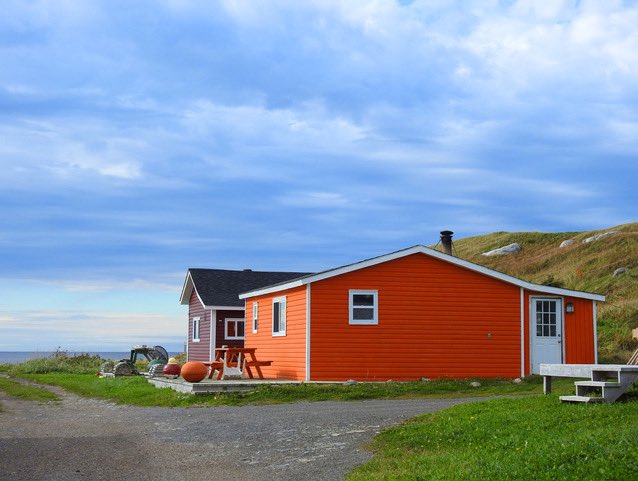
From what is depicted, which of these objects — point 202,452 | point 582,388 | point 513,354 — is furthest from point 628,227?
point 202,452

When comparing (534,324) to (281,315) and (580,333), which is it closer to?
(580,333)

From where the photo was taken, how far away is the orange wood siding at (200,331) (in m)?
36.3

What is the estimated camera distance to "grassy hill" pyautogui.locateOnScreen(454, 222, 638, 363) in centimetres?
3475

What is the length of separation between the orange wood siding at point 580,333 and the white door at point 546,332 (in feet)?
0.78

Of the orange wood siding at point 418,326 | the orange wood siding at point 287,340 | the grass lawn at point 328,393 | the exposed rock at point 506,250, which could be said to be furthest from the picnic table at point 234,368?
the exposed rock at point 506,250

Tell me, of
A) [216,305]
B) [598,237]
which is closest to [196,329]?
[216,305]

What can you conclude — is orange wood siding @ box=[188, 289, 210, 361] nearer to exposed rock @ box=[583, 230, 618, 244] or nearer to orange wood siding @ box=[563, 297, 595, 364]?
orange wood siding @ box=[563, 297, 595, 364]

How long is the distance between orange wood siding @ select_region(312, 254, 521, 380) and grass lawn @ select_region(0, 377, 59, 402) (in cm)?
707

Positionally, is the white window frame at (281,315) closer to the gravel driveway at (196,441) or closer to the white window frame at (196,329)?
the gravel driveway at (196,441)

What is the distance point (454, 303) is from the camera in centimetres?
2466

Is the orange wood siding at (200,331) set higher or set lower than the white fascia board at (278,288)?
lower

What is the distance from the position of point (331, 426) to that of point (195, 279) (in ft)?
80.0

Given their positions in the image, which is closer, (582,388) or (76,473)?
(76,473)

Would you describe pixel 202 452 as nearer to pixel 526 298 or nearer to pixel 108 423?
pixel 108 423
